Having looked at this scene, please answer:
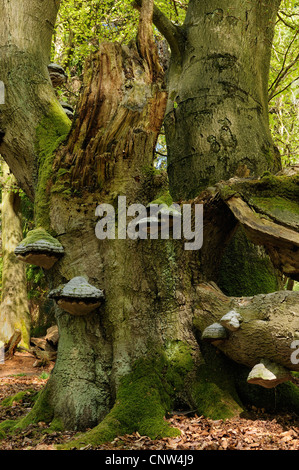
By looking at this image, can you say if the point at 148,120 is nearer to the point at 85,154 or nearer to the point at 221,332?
the point at 85,154

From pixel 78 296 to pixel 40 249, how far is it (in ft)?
1.87

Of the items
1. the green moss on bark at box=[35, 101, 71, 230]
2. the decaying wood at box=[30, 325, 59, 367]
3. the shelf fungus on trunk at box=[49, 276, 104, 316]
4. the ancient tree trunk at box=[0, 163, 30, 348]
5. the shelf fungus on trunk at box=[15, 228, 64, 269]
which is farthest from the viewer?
the ancient tree trunk at box=[0, 163, 30, 348]

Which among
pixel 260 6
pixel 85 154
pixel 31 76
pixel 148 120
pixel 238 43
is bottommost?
pixel 85 154

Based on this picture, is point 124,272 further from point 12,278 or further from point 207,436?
point 12,278

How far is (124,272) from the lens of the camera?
150 inches

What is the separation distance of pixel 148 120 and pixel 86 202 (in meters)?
1.01

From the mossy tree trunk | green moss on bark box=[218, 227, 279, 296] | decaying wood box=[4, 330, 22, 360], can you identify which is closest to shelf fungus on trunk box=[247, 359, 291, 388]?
the mossy tree trunk

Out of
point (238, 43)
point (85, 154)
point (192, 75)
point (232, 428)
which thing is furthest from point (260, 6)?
point (232, 428)

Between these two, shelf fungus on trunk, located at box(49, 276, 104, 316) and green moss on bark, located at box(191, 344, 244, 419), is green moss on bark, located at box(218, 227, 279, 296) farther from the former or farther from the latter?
shelf fungus on trunk, located at box(49, 276, 104, 316)

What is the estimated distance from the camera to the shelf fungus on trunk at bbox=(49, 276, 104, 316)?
11.4 feet

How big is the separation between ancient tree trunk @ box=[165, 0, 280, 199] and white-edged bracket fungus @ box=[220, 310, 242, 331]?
6.32ft

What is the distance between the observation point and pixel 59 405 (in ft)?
12.0

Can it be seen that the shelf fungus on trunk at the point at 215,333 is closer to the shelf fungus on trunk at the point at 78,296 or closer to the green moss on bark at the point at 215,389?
the green moss on bark at the point at 215,389
